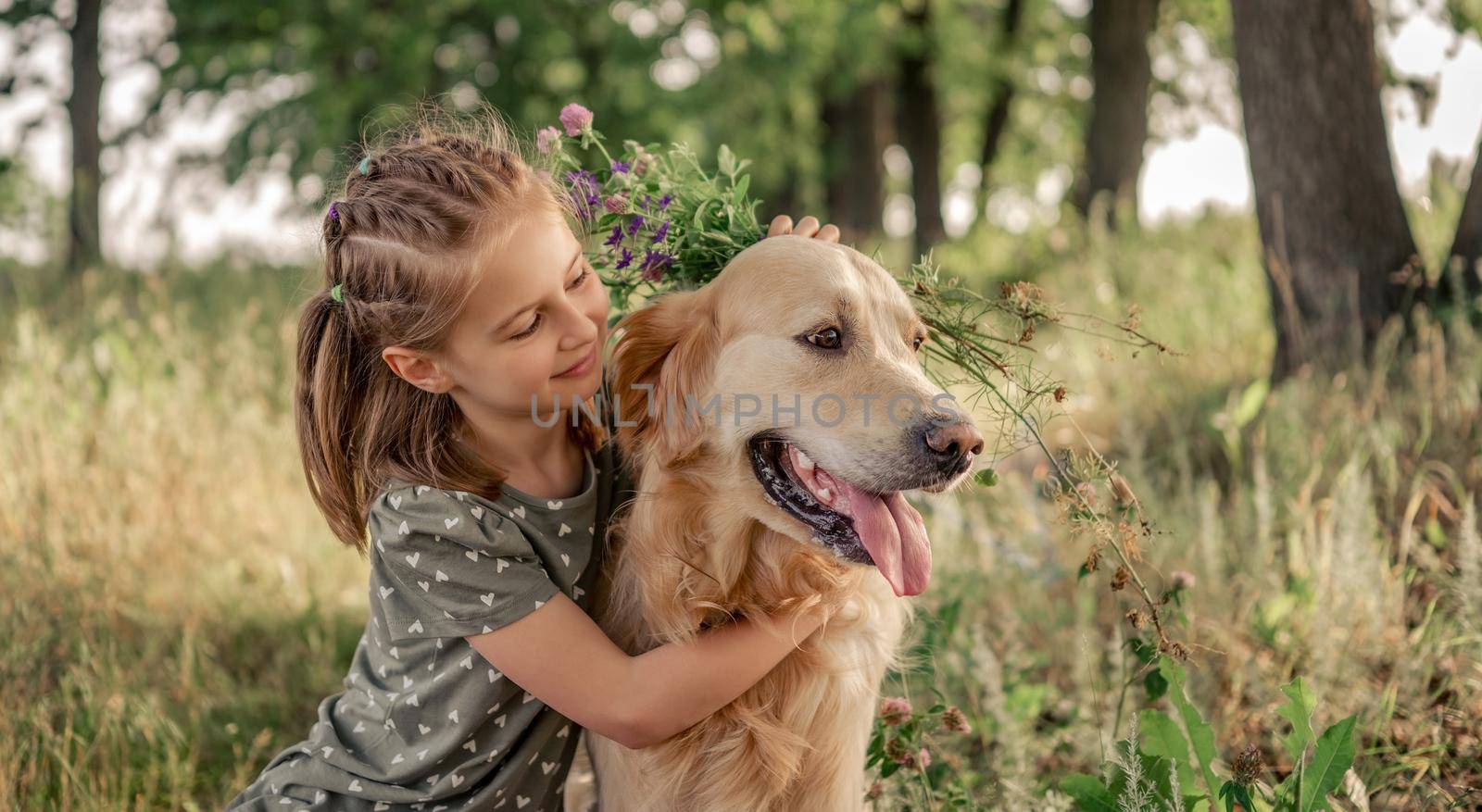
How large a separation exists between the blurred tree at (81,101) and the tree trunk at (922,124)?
9.34 metres

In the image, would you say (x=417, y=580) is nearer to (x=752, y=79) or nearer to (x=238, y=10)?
(x=238, y=10)

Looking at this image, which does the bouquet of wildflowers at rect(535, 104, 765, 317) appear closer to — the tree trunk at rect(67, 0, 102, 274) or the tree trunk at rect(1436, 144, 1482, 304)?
the tree trunk at rect(1436, 144, 1482, 304)

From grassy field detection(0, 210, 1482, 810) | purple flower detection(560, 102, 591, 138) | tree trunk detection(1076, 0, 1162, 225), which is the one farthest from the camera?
tree trunk detection(1076, 0, 1162, 225)

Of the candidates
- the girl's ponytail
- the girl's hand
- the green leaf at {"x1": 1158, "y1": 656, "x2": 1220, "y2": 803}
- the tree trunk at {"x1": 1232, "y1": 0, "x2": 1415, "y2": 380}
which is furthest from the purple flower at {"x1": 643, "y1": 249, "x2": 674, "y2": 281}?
the tree trunk at {"x1": 1232, "y1": 0, "x2": 1415, "y2": 380}

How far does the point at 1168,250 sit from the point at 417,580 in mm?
7095

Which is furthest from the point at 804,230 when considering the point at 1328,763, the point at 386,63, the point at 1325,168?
the point at 386,63

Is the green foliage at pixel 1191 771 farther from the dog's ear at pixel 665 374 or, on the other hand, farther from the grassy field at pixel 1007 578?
the dog's ear at pixel 665 374

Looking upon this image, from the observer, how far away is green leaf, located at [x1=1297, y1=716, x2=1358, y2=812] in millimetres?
1956

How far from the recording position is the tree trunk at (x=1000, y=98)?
15.7 meters

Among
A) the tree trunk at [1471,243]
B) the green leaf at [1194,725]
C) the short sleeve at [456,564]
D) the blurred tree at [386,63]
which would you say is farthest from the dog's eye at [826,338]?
the blurred tree at [386,63]

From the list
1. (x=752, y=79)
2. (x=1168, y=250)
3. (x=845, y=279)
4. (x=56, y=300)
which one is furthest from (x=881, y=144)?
(x=845, y=279)

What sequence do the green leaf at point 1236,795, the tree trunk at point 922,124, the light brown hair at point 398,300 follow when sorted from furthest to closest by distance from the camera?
the tree trunk at point 922,124, the light brown hair at point 398,300, the green leaf at point 1236,795

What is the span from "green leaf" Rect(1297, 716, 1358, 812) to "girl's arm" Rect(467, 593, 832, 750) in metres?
1.07

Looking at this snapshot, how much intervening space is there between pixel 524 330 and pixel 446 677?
754mm
